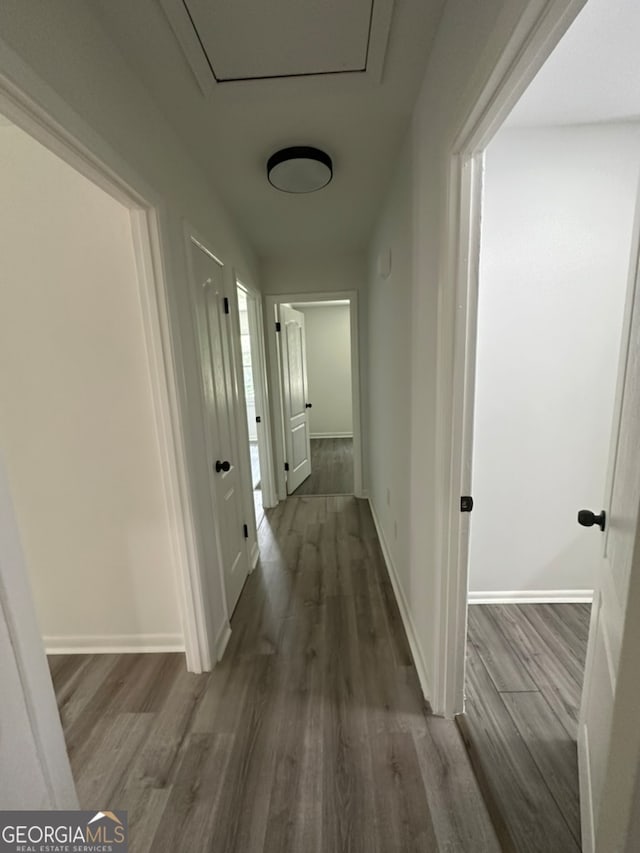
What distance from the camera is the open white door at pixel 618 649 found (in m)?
0.51

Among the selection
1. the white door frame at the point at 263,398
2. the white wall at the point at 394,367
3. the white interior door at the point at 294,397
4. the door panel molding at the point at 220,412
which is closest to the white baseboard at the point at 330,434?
the white interior door at the point at 294,397

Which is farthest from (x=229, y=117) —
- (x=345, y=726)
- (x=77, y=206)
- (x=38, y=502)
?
(x=345, y=726)

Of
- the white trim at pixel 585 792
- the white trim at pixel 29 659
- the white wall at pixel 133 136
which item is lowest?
the white trim at pixel 585 792

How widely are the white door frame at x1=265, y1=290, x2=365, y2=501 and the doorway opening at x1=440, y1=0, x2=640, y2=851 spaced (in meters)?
1.74

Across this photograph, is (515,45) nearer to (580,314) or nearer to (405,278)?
(405,278)

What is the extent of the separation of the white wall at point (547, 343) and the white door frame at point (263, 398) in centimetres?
205

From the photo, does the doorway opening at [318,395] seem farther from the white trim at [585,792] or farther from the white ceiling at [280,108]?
the white trim at [585,792]

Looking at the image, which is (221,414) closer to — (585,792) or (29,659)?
(29,659)

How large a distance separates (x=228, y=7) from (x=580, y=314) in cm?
181

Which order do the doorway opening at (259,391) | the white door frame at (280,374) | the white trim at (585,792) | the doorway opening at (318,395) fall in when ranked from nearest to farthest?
the white trim at (585,792) → the doorway opening at (259,391) → the white door frame at (280,374) → the doorway opening at (318,395)

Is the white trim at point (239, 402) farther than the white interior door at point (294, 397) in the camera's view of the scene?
No

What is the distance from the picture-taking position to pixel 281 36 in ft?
3.54

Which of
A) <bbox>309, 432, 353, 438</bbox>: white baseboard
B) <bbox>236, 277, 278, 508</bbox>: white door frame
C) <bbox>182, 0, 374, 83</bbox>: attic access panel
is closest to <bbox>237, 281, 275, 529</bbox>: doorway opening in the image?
<bbox>236, 277, 278, 508</bbox>: white door frame

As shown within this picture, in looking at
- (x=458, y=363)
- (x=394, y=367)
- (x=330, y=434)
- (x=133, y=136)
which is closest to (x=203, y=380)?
(x=133, y=136)
